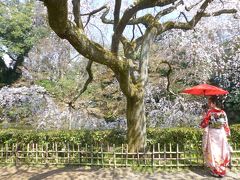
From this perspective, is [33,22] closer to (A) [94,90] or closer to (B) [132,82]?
(A) [94,90]

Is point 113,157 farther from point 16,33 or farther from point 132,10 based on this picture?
point 16,33

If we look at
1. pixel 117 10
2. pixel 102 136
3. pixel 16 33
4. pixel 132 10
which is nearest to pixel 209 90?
pixel 132 10

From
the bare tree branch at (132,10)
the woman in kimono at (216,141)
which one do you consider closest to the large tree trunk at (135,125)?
the woman in kimono at (216,141)

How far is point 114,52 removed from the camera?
733 cm

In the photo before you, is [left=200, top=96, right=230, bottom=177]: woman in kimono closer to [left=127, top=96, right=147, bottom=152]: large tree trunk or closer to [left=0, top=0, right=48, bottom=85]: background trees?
[left=127, top=96, right=147, bottom=152]: large tree trunk

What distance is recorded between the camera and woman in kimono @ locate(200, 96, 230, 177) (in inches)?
278

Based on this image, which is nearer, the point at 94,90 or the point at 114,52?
the point at 114,52

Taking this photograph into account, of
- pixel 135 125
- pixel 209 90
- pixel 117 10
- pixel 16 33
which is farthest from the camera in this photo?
pixel 16 33

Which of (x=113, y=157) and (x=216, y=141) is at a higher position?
(x=216, y=141)

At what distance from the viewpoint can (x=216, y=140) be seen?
7.18m

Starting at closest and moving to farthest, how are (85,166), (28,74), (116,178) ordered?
(116,178) → (85,166) → (28,74)

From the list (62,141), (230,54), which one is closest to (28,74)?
(62,141)

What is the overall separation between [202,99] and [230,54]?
2.28 m

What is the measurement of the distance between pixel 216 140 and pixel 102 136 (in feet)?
12.0
